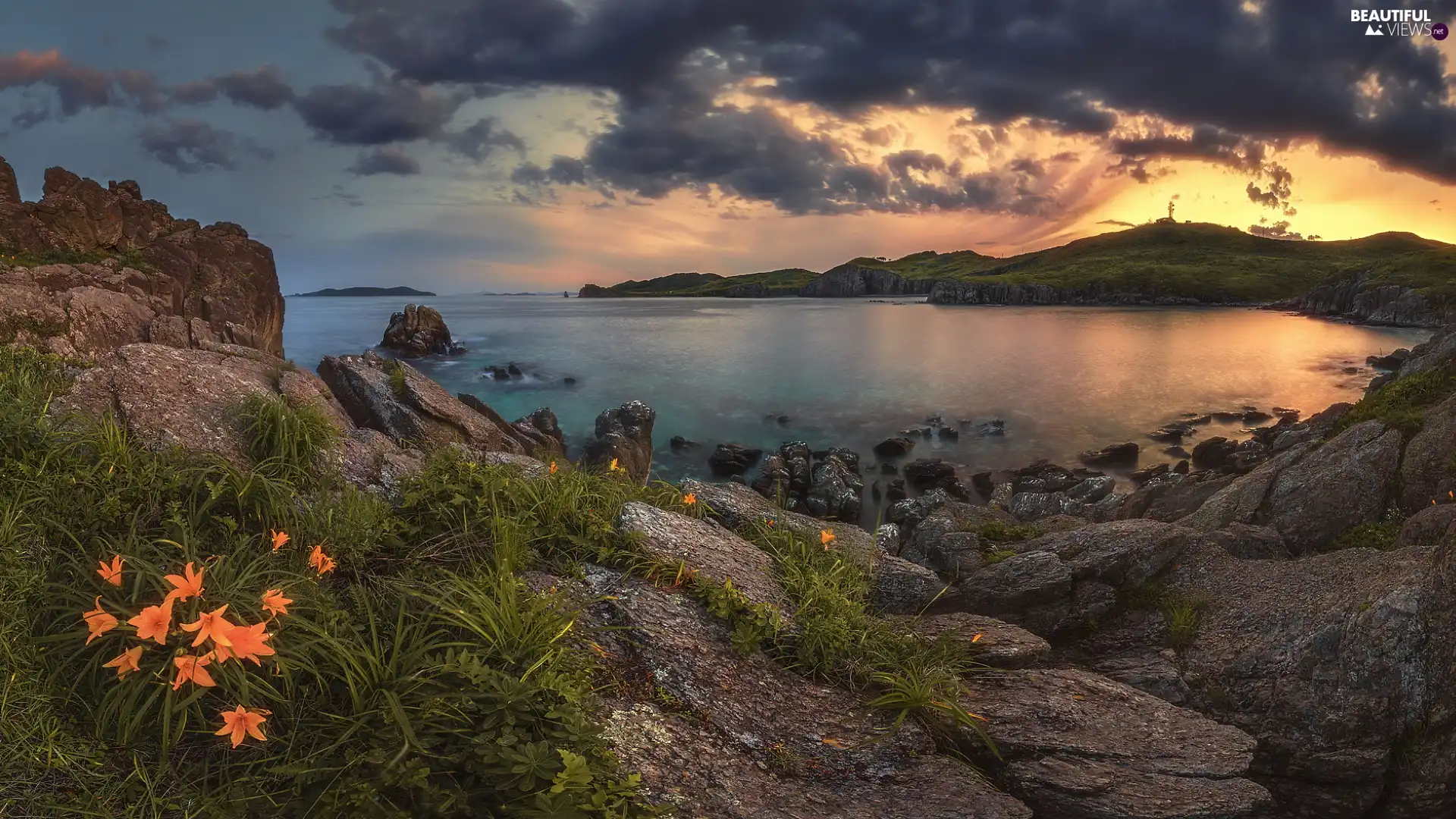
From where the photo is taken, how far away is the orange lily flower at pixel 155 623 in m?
3.17

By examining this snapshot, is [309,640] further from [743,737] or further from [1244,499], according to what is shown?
[1244,499]

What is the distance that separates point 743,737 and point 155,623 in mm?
3533

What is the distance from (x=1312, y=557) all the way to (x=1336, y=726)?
332 cm

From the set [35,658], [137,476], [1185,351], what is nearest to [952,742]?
[35,658]

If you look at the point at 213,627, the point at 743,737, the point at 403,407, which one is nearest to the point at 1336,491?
the point at 743,737

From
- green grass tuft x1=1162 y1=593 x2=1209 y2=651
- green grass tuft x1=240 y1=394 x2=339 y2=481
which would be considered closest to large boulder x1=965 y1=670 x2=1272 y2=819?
green grass tuft x1=1162 y1=593 x2=1209 y2=651

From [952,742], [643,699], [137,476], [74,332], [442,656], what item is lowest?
[952,742]

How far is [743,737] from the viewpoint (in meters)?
4.59

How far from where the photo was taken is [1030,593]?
907 centimetres

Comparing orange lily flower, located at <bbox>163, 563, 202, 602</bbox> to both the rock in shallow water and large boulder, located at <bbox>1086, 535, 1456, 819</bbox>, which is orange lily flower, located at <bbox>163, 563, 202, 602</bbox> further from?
the rock in shallow water

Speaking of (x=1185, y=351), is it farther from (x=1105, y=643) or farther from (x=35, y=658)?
(x=35, y=658)

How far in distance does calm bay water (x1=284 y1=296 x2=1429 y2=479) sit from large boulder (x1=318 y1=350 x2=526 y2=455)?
51.6 ft

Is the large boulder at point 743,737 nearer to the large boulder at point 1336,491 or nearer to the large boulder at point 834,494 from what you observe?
the large boulder at point 1336,491

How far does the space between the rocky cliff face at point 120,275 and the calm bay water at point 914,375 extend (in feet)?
51.0
